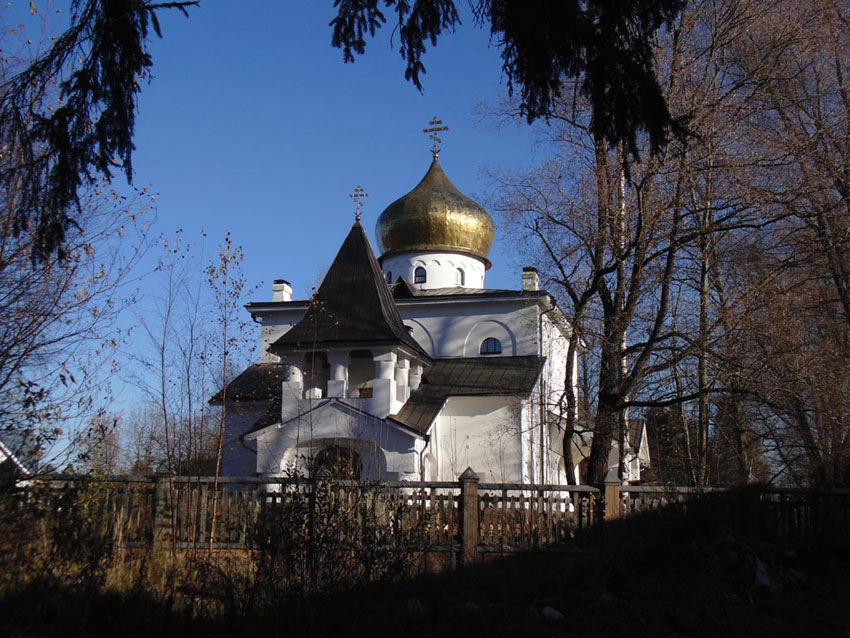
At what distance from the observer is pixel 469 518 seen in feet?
36.8

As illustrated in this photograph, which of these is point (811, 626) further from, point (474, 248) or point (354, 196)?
point (474, 248)

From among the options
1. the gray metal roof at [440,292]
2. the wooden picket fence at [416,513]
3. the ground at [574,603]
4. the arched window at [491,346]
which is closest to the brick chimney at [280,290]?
the gray metal roof at [440,292]

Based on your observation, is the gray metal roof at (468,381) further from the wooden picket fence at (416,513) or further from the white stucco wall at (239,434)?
the wooden picket fence at (416,513)

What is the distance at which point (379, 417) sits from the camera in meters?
18.7

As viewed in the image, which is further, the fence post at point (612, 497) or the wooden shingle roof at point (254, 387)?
the wooden shingle roof at point (254, 387)

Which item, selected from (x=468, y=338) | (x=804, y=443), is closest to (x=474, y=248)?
(x=468, y=338)

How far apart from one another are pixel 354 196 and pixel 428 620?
1791 cm

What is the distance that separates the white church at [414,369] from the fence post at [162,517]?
4664 mm

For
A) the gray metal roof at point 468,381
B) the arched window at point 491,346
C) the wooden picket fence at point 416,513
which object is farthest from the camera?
the arched window at point 491,346

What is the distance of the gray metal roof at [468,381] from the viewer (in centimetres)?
2025

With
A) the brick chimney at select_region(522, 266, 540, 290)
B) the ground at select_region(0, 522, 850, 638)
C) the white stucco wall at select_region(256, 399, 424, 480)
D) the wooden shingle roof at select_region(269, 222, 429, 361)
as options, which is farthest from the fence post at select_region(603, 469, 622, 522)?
the brick chimney at select_region(522, 266, 540, 290)

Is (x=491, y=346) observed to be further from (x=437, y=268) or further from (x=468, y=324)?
(x=437, y=268)

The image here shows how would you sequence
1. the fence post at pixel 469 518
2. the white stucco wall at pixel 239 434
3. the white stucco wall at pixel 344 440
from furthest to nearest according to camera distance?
the white stucco wall at pixel 239 434 → the white stucco wall at pixel 344 440 → the fence post at pixel 469 518

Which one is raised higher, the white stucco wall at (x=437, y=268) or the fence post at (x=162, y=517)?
the white stucco wall at (x=437, y=268)
